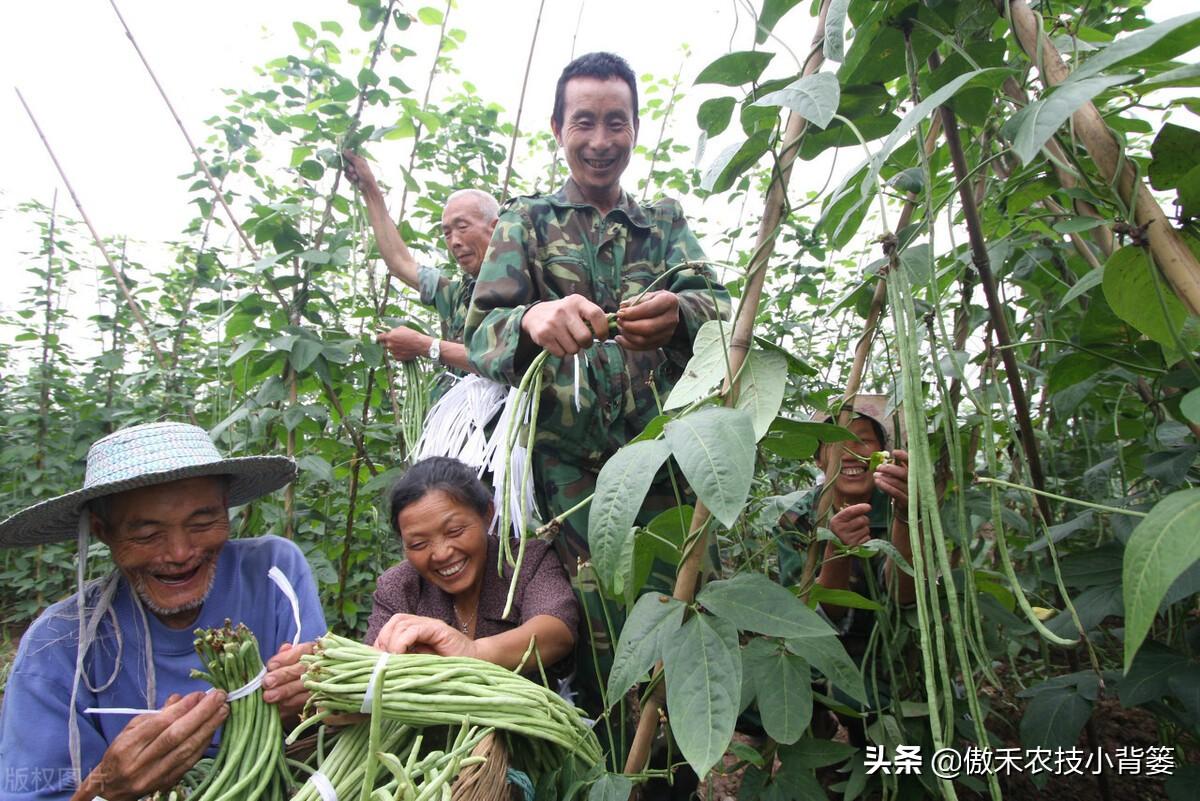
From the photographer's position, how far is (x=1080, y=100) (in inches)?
23.3

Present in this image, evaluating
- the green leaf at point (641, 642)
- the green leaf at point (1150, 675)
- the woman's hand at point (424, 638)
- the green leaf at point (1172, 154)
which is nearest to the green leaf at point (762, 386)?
the green leaf at point (641, 642)

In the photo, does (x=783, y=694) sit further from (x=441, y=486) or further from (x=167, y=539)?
(x=167, y=539)

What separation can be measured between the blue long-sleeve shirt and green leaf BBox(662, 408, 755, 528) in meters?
1.05

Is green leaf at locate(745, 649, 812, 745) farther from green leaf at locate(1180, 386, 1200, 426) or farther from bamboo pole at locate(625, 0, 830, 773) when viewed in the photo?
green leaf at locate(1180, 386, 1200, 426)

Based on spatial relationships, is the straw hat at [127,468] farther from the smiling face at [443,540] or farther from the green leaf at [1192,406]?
the green leaf at [1192,406]

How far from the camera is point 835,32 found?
760mm

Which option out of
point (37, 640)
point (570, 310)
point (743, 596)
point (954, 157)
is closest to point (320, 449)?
point (37, 640)

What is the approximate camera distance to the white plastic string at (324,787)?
34.8 inches

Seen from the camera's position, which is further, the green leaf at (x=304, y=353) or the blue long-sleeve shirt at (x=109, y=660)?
the green leaf at (x=304, y=353)

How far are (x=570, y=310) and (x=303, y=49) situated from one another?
1.71 m

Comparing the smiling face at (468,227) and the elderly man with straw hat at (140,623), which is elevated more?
the smiling face at (468,227)

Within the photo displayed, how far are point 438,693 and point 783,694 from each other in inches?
18.5

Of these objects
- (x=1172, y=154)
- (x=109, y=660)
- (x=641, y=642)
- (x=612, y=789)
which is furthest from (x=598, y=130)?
(x=109, y=660)

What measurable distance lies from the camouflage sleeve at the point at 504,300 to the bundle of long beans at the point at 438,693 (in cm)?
49
